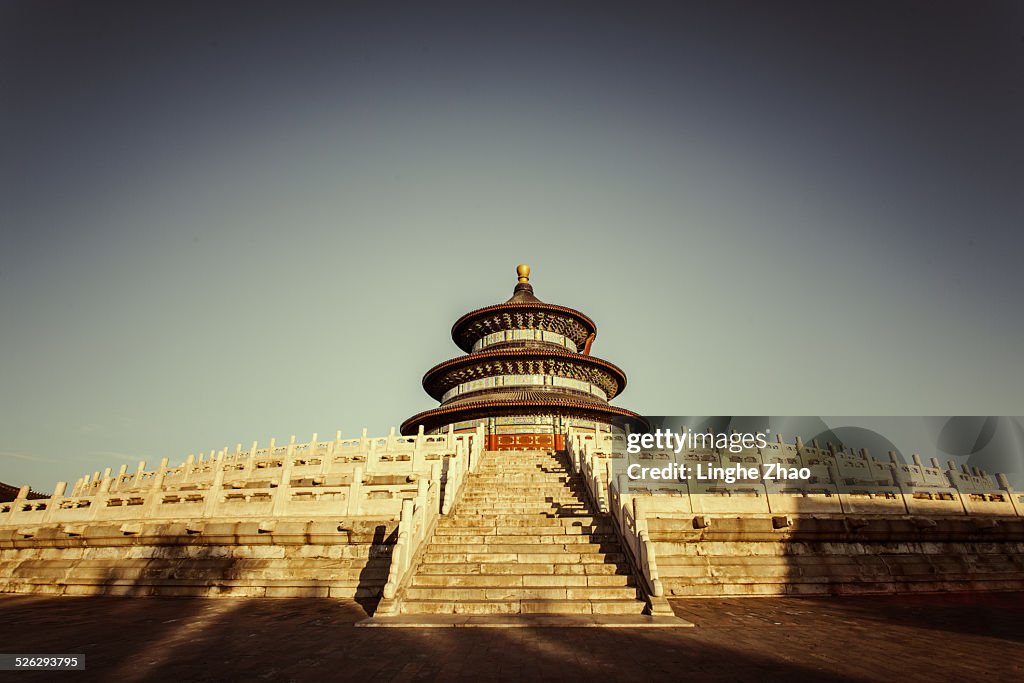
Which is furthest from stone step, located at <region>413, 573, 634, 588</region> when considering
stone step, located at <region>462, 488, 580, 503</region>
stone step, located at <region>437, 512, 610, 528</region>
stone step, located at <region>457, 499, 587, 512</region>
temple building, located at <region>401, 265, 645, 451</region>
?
temple building, located at <region>401, 265, 645, 451</region>

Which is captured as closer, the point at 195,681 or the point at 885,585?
the point at 195,681

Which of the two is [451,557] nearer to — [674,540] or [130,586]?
[674,540]

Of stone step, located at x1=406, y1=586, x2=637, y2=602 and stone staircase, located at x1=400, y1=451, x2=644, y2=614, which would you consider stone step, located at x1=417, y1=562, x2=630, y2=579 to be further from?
stone step, located at x1=406, y1=586, x2=637, y2=602

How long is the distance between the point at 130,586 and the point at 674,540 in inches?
443

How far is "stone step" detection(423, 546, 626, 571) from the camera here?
29.3ft

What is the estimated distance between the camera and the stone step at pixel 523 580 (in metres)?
8.11

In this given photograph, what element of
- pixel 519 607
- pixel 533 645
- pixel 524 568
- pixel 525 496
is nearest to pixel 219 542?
pixel 524 568

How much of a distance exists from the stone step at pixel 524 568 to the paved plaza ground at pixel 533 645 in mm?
1189

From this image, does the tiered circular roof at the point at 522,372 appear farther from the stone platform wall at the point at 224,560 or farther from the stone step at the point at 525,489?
the stone platform wall at the point at 224,560

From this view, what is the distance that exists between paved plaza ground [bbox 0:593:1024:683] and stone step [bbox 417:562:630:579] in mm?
1189

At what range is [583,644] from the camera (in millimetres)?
5824

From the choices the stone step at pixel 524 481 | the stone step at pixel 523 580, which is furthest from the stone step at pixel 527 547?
the stone step at pixel 524 481

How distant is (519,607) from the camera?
24.5 feet

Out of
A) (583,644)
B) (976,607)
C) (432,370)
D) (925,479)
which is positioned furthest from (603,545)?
(432,370)
